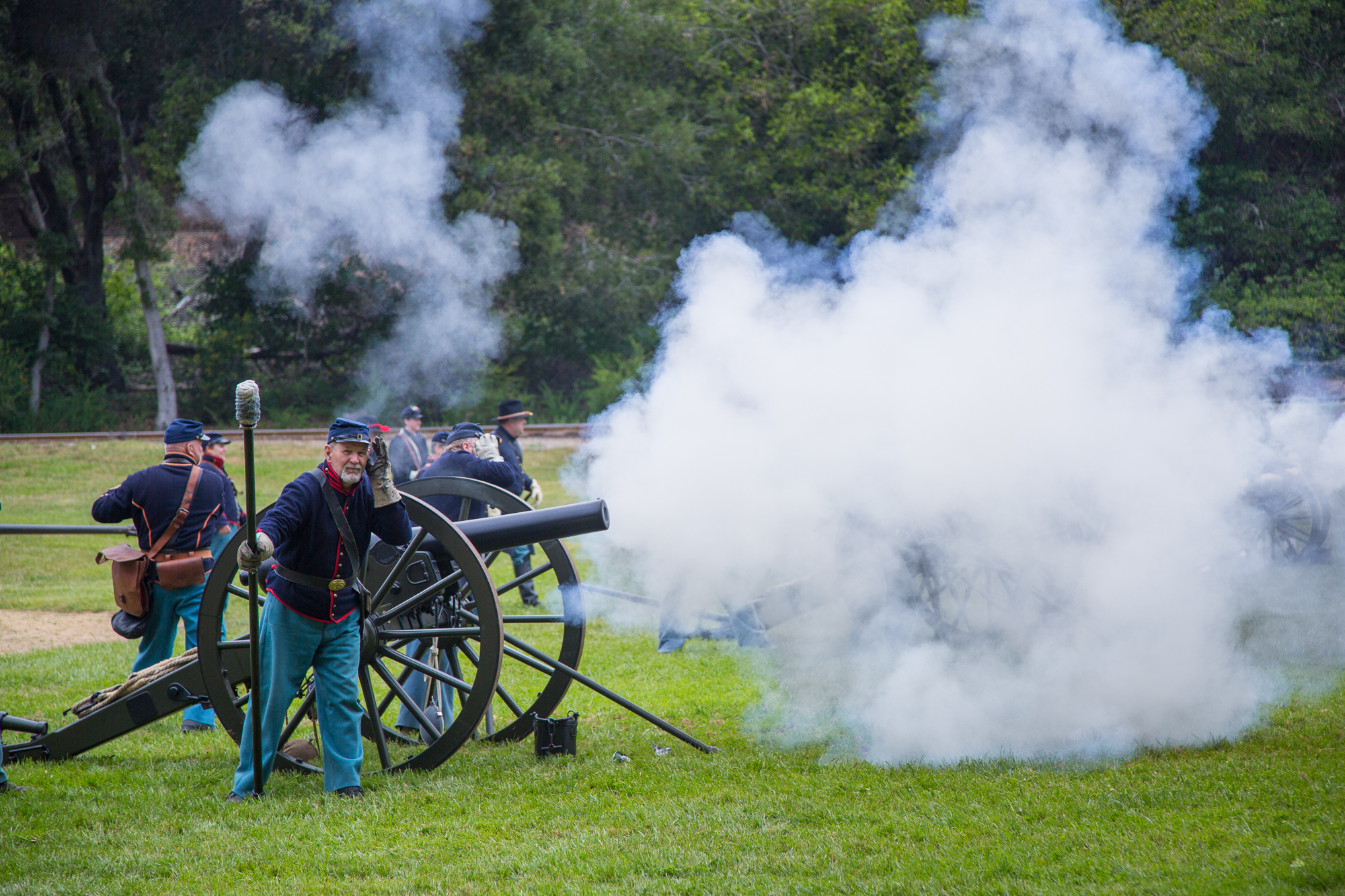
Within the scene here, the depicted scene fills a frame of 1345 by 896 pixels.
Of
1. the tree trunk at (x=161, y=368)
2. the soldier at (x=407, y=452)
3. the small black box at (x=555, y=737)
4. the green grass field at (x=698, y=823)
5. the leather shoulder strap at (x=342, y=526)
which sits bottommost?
the green grass field at (x=698, y=823)

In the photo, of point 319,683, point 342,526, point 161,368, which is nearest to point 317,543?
point 342,526

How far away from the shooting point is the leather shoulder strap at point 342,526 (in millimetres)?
4504

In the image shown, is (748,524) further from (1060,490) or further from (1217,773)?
(1217,773)

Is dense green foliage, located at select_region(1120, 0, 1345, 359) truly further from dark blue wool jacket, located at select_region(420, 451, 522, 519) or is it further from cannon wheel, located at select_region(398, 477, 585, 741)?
cannon wheel, located at select_region(398, 477, 585, 741)

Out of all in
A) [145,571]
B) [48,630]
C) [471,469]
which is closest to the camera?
[145,571]

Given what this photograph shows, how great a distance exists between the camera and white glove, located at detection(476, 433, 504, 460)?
7.49 meters

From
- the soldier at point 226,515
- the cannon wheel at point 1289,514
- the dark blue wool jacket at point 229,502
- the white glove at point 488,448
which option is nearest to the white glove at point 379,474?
the soldier at point 226,515

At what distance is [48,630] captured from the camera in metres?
8.81

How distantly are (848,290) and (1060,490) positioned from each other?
5.13 feet

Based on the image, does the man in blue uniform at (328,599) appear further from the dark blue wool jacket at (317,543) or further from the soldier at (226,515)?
the soldier at (226,515)

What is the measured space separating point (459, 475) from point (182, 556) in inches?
61.3

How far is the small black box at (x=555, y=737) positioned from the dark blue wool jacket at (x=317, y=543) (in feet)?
3.57

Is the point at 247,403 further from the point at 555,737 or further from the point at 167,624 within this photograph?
the point at 167,624

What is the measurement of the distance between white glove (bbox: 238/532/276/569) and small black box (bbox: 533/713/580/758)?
1.55m
